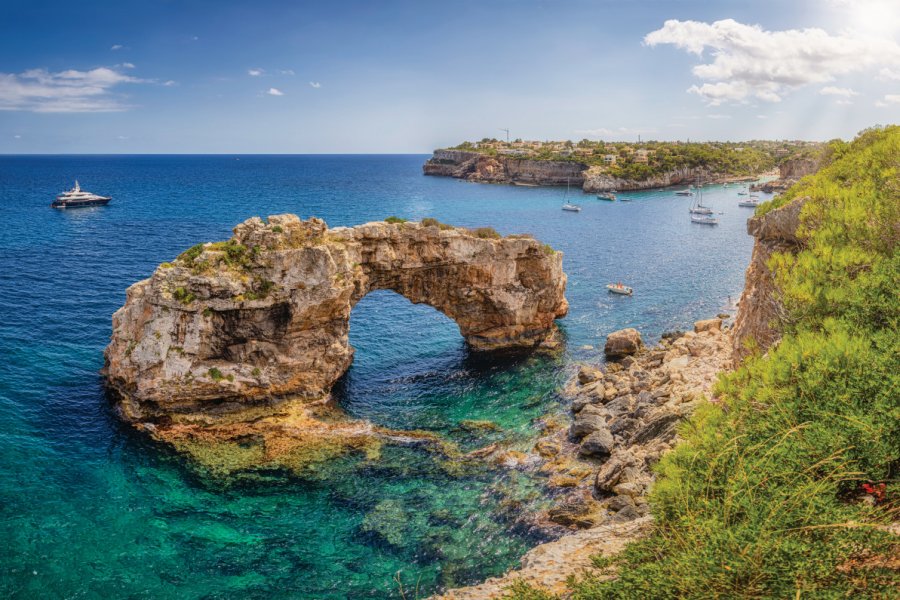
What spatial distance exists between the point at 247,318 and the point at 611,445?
2348 cm

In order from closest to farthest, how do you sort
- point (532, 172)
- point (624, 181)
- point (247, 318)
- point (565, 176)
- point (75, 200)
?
point (247, 318)
point (75, 200)
point (624, 181)
point (565, 176)
point (532, 172)

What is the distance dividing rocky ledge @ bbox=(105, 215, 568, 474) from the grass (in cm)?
2084

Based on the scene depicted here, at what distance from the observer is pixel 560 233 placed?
325 ft

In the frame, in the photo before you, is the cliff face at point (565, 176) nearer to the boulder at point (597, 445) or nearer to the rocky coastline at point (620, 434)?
the rocky coastline at point (620, 434)

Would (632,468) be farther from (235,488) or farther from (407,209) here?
(407,209)

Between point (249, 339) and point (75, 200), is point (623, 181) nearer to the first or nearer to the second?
point (75, 200)

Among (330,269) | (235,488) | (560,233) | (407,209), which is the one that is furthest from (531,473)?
(407,209)

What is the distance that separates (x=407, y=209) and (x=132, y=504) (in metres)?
103

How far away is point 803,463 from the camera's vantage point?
14.0m

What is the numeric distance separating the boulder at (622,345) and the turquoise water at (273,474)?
1.60m

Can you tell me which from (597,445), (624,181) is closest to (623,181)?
(624,181)

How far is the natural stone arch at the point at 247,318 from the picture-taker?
110 feet

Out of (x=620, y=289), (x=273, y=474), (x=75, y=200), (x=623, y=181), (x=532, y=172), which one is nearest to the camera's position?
(x=273, y=474)

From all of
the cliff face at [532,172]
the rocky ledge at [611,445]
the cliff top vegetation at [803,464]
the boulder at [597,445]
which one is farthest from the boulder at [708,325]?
the cliff face at [532,172]
